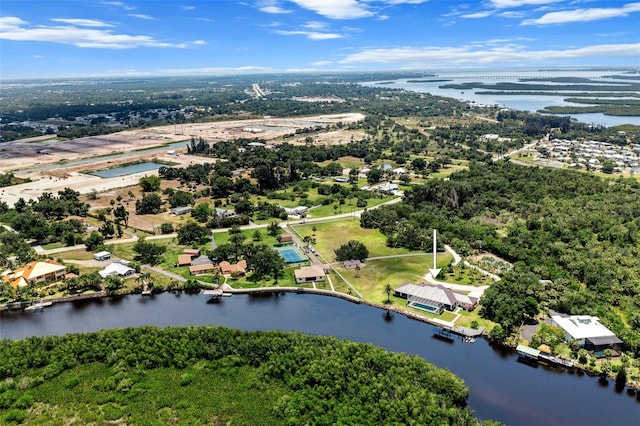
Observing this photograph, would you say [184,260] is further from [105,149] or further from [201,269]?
[105,149]

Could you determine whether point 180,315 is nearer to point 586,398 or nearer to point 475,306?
point 475,306

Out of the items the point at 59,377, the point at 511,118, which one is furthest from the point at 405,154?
the point at 59,377

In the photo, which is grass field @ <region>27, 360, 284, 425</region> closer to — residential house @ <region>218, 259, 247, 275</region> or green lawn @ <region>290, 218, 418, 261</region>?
residential house @ <region>218, 259, 247, 275</region>

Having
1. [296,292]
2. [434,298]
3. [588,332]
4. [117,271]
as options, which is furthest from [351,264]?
[117,271]

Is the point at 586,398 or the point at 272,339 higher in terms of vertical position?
the point at 272,339

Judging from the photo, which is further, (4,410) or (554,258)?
(554,258)

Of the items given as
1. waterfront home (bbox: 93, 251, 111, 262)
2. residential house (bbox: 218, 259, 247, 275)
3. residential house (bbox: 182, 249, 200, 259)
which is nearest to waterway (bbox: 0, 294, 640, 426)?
residential house (bbox: 218, 259, 247, 275)

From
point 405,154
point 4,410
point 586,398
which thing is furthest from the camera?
point 405,154
